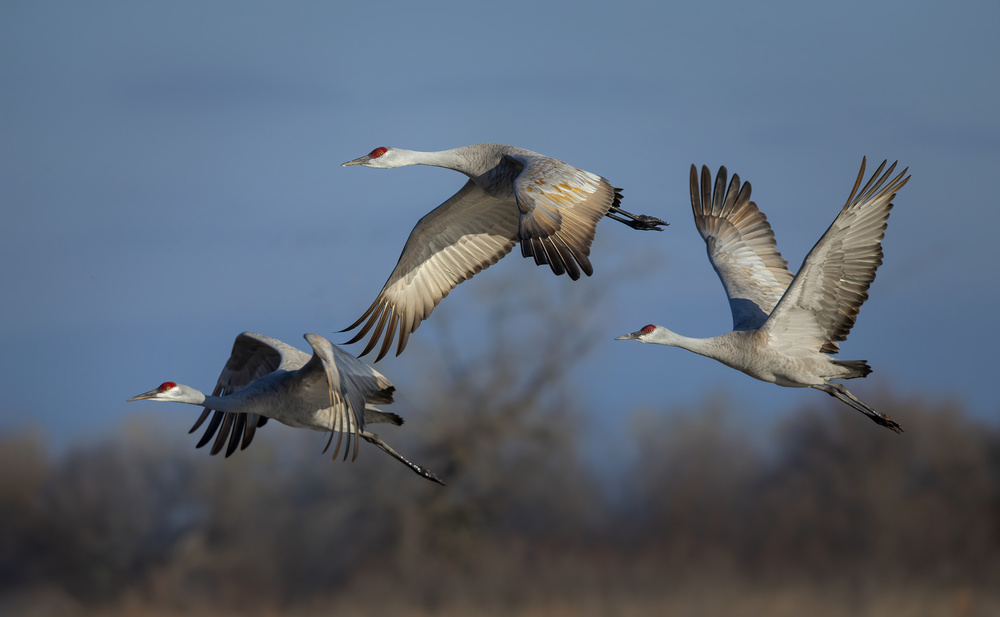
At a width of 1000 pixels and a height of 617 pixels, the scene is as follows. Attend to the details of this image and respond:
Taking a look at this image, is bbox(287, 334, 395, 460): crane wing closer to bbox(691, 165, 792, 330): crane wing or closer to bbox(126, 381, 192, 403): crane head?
bbox(126, 381, 192, 403): crane head

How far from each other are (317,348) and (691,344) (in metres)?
4.01

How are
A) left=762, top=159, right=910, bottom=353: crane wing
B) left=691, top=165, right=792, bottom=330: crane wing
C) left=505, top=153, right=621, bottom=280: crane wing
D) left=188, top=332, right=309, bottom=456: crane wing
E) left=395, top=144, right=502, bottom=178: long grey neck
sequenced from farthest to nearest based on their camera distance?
left=691, top=165, right=792, bottom=330: crane wing, left=188, top=332, right=309, bottom=456: crane wing, left=395, top=144, right=502, bottom=178: long grey neck, left=762, top=159, right=910, bottom=353: crane wing, left=505, top=153, right=621, bottom=280: crane wing

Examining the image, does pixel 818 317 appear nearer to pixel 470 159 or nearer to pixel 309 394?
pixel 470 159

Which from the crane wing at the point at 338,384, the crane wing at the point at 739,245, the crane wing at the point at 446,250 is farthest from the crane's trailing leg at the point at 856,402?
the crane wing at the point at 338,384

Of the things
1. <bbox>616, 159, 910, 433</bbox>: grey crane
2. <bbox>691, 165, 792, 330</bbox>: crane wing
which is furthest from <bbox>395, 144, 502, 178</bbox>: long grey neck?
<bbox>691, 165, 792, 330</bbox>: crane wing

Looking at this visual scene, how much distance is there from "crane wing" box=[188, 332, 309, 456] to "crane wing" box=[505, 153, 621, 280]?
3549mm

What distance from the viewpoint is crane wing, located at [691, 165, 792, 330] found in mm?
13062

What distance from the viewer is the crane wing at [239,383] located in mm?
12836

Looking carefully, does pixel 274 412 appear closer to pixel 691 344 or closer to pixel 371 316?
pixel 371 316

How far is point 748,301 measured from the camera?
12.9m

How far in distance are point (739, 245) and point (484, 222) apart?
3059mm

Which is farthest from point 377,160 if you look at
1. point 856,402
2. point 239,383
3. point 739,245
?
point 856,402

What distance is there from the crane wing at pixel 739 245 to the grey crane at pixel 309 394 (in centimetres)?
417

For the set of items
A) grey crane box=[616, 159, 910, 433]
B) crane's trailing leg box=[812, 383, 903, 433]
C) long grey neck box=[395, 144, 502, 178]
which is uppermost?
long grey neck box=[395, 144, 502, 178]
